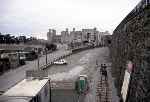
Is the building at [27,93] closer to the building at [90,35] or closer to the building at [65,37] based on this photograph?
the building at [90,35]

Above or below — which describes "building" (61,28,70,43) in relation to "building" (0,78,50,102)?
above

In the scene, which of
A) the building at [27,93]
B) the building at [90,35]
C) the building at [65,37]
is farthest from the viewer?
the building at [65,37]

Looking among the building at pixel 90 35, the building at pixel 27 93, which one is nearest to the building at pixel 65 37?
the building at pixel 90 35

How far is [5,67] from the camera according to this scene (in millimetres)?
43844

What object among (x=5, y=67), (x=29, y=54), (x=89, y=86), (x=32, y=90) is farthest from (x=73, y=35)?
(x=32, y=90)

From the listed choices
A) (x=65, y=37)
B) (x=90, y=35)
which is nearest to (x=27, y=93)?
(x=90, y=35)

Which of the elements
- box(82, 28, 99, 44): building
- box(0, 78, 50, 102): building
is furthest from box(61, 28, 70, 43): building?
box(0, 78, 50, 102): building

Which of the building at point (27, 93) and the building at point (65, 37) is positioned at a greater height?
the building at point (65, 37)

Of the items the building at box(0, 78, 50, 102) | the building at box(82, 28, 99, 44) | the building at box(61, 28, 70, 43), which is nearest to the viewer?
the building at box(0, 78, 50, 102)

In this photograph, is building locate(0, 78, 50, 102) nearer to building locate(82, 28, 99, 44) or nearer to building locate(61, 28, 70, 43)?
building locate(82, 28, 99, 44)

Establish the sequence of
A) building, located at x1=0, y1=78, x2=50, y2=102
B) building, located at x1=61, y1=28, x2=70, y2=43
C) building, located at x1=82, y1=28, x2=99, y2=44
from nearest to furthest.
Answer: building, located at x1=0, y1=78, x2=50, y2=102 < building, located at x1=82, y1=28, x2=99, y2=44 < building, located at x1=61, y1=28, x2=70, y2=43

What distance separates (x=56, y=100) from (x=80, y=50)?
6243cm

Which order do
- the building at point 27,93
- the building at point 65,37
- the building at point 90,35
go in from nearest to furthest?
the building at point 27,93, the building at point 90,35, the building at point 65,37

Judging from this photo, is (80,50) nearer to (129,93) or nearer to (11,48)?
(11,48)
